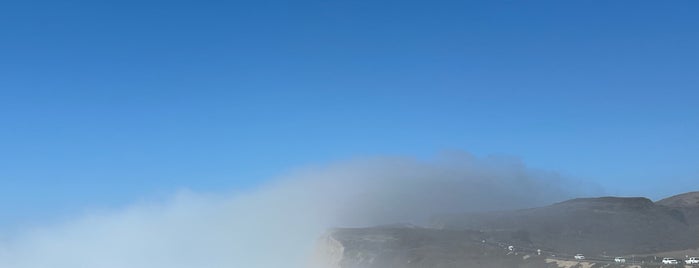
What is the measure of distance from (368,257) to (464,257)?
3079 cm

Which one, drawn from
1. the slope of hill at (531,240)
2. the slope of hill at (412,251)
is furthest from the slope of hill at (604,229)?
the slope of hill at (412,251)

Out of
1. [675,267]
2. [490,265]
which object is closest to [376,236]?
[490,265]

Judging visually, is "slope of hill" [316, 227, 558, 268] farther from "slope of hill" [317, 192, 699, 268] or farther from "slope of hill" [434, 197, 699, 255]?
"slope of hill" [434, 197, 699, 255]

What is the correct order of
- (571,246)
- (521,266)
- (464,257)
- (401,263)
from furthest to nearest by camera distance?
(571,246), (401,263), (464,257), (521,266)

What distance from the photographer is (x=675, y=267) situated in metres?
87.1

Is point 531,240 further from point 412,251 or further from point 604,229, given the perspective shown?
point 412,251

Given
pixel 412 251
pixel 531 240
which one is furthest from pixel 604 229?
pixel 412 251

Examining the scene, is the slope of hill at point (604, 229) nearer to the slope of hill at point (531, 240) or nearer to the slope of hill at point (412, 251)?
the slope of hill at point (531, 240)

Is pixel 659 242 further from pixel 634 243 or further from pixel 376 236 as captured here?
pixel 376 236

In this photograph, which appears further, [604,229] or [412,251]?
[604,229]

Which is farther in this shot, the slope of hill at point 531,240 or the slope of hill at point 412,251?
the slope of hill at point 531,240

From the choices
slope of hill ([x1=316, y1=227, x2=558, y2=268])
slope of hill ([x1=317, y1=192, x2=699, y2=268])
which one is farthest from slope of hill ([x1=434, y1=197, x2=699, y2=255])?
slope of hill ([x1=316, y1=227, x2=558, y2=268])

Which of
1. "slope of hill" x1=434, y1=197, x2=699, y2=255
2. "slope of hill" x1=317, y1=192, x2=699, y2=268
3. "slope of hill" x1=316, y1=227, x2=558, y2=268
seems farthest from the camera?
"slope of hill" x1=434, y1=197, x2=699, y2=255

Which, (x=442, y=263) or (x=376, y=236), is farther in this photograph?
(x=376, y=236)
